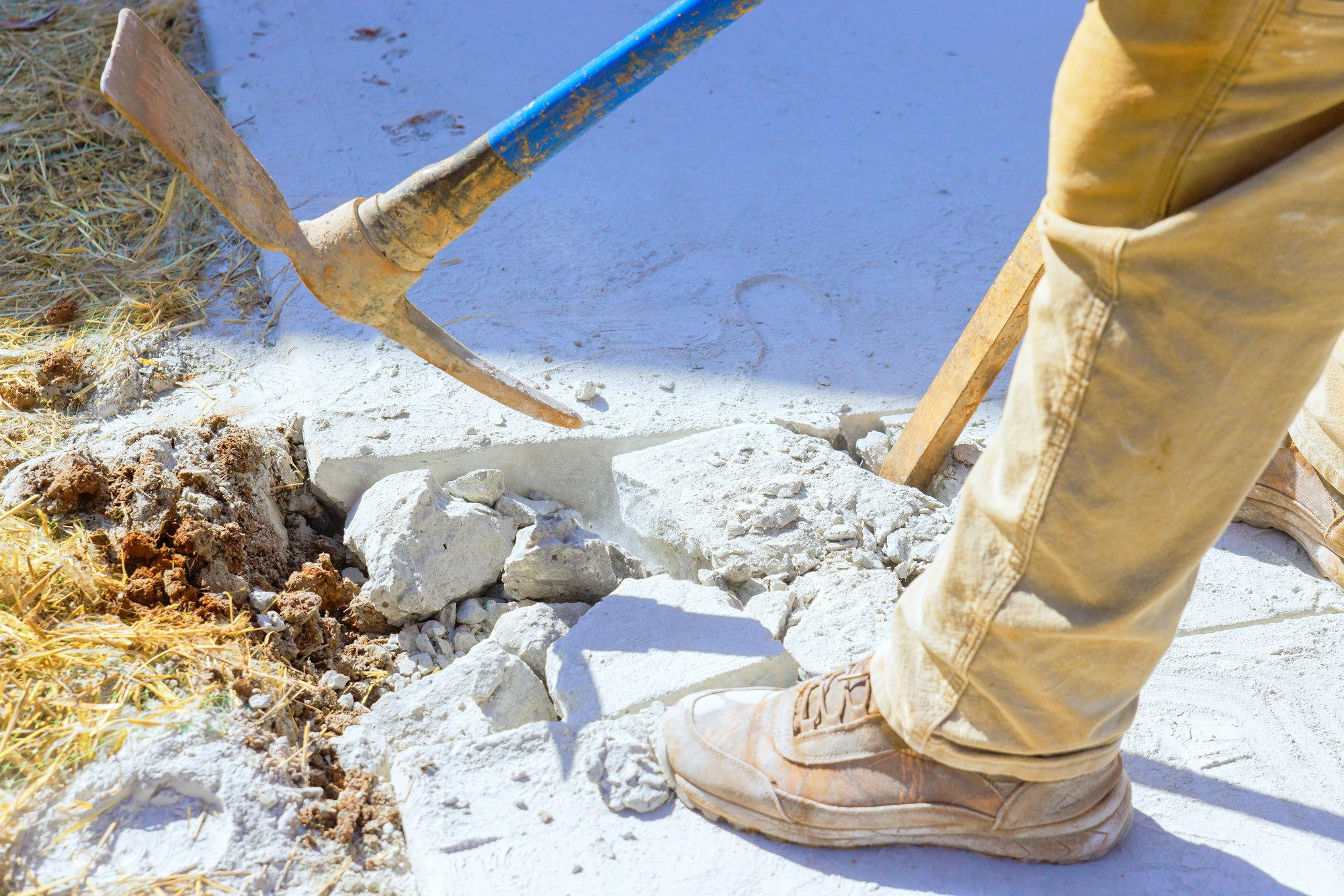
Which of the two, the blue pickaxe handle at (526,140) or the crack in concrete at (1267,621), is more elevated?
the blue pickaxe handle at (526,140)

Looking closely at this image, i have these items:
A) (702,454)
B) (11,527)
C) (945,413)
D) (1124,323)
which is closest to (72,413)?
(11,527)

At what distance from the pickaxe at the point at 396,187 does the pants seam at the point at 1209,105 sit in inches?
24.1

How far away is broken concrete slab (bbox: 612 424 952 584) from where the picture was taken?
1.78 metres

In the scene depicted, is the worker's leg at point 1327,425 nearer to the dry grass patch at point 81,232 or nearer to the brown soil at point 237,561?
the brown soil at point 237,561

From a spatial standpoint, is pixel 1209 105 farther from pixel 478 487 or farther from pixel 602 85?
pixel 478 487

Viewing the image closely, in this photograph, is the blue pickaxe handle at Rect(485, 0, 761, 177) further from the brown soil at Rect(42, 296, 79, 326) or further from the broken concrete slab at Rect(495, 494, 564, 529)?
the brown soil at Rect(42, 296, 79, 326)

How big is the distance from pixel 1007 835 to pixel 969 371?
2.96ft

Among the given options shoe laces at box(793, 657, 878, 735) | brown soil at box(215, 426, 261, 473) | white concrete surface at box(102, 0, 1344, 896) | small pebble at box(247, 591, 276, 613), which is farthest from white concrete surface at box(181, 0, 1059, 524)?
shoe laces at box(793, 657, 878, 735)

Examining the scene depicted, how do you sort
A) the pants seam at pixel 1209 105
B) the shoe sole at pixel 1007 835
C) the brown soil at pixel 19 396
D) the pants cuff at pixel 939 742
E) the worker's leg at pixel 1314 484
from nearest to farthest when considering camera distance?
the pants seam at pixel 1209 105 → the pants cuff at pixel 939 742 → the shoe sole at pixel 1007 835 → the worker's leg at pixel 1314 484 → the brown soil at pixel 19 396

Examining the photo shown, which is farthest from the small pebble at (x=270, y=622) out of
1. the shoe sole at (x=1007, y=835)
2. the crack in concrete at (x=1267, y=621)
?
the crack in concrete at (x=1267, y=621)

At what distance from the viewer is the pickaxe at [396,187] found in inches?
49.4

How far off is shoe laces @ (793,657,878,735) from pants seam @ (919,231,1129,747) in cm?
16

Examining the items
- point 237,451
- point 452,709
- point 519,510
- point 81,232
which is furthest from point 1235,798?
point 81,232

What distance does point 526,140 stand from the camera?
133 cm
